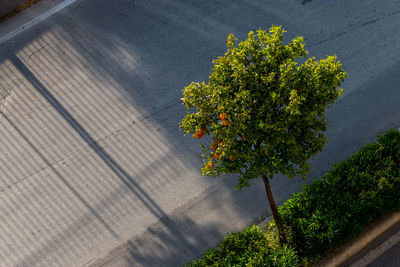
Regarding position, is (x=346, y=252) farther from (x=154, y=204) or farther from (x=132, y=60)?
(x=132, y=60)

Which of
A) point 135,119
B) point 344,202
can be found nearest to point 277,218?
point 344,202

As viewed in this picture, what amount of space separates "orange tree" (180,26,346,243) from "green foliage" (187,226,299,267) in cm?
129

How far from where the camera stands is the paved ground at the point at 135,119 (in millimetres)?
8195

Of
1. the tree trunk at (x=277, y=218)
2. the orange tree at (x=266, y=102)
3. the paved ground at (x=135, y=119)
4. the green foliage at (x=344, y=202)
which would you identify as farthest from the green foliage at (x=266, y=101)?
the paved ground at (x=135, y=119)

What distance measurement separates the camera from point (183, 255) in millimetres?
7883

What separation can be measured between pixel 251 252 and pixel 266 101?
2472mm

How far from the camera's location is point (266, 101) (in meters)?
5.82

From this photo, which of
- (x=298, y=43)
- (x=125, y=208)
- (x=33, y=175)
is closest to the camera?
(x=298, y=43)

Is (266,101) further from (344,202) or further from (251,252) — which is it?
(251,252)

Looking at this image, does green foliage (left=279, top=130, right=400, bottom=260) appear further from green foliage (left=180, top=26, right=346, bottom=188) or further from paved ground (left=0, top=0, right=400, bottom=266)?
green foliage (left=180, top=26, right=346, bottom=188)

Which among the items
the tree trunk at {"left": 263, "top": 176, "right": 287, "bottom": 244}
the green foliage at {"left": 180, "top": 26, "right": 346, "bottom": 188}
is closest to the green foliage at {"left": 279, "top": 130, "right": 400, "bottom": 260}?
the tree trunk at {"left": 263, "top": 176, "right": 287, "bottom": 244}

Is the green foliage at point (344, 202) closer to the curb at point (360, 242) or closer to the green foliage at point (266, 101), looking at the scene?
the curb at point (360, 242)

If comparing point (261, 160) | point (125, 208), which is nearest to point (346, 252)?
point (261, 160)

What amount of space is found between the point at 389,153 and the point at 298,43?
107 inches
